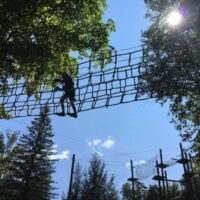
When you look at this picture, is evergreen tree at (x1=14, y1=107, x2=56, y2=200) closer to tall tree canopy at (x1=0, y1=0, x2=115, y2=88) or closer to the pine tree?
the pine tree

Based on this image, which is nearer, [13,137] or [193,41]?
[193,41]

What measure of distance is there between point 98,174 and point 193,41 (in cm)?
2414

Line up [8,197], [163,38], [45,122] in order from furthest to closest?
[45,122], [8,197], [163,38]

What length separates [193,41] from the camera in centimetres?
1912

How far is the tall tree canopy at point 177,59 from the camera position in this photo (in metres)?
17.9

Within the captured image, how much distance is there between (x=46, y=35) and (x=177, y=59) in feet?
22.9

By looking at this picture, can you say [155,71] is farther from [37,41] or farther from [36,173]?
[36,173]

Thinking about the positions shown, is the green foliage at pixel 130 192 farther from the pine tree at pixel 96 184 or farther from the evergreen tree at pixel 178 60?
the evergreen tree at pixel 178 60

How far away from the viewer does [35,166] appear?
37.8 metres

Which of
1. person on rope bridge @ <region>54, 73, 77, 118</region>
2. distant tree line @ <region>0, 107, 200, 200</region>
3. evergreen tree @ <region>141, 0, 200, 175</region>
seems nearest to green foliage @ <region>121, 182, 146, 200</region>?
distant tree line @ <region>0, 107, 200, 200</region>

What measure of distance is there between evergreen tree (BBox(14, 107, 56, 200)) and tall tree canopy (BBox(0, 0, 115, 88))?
20372 mm

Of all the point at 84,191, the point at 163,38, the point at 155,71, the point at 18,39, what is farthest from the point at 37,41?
the point at 84,191

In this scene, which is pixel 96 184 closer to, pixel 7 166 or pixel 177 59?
pixel 7 166

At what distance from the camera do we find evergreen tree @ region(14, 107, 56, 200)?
36.0m
